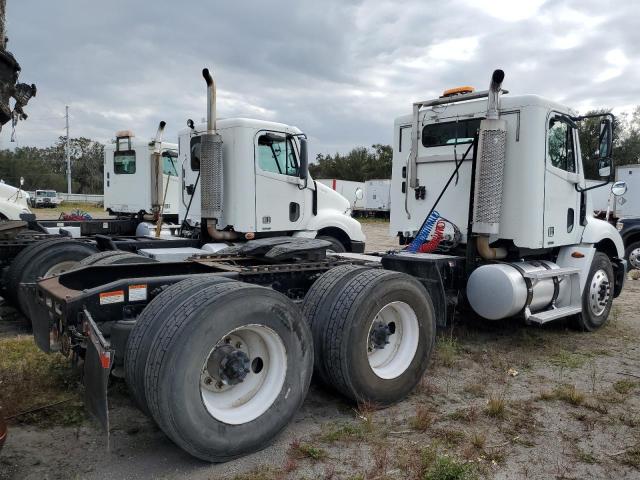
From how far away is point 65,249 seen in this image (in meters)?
7.14

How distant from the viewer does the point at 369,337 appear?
4.40 metres

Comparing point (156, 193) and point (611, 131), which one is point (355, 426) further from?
point (156, 193)

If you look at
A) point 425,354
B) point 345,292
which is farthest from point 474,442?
point 345,292

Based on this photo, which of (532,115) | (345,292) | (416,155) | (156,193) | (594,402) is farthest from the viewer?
(156,193)

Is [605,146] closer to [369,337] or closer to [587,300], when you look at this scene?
[587,300]

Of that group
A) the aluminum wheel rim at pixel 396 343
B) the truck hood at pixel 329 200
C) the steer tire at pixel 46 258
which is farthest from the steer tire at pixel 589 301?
the steer tire at pixel 46 258

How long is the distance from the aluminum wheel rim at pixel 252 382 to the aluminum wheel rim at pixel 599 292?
4.98 metres

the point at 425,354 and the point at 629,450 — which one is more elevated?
the point at 425,354

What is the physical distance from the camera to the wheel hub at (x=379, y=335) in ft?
14.5

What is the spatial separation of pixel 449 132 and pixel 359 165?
56.1m

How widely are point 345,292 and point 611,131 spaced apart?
4.09 metres

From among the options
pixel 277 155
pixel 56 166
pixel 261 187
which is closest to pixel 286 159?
pixel 277 155

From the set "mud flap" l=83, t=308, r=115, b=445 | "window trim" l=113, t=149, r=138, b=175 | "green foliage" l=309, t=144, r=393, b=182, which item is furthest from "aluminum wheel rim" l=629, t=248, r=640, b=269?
"green foliage" l=309, t=144, r=393, b=182

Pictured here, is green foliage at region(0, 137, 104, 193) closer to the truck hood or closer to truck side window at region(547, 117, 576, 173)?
the truck hood
